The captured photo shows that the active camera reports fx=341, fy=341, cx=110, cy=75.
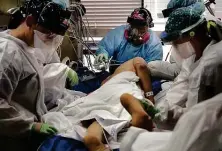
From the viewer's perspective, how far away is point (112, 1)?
156 inches

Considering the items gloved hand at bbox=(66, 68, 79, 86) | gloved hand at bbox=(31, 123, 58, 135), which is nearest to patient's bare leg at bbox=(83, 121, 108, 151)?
gloved hand at bbox=(31, 123, 58, 135)

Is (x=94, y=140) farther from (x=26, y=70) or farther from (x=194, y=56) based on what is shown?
(x=194, y=56)

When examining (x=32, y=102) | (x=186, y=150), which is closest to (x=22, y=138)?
(x=32, y=102)

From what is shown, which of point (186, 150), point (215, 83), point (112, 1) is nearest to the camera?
point (186, 150)

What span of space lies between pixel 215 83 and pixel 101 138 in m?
0.68

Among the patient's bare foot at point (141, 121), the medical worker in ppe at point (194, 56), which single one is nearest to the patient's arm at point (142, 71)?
the medical worker in ppe at point (194, 56)

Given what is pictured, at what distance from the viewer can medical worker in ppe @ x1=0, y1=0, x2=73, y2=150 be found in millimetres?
1805

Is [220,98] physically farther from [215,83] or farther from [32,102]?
[32,102]

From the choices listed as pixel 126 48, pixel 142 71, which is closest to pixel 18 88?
pixel 142 71

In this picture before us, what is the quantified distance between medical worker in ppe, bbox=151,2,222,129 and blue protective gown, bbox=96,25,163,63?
1360mm

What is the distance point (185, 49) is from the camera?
1.89 m

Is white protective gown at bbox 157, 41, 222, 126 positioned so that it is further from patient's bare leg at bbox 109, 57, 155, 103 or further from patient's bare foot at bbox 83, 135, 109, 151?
patient's bare leg at bbox 109, 57, 155, 103

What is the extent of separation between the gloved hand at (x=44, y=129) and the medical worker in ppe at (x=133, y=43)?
1.49 m

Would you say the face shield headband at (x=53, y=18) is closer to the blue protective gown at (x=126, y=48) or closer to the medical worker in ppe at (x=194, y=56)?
the medical worker in ppe at (x=194, y=56)
